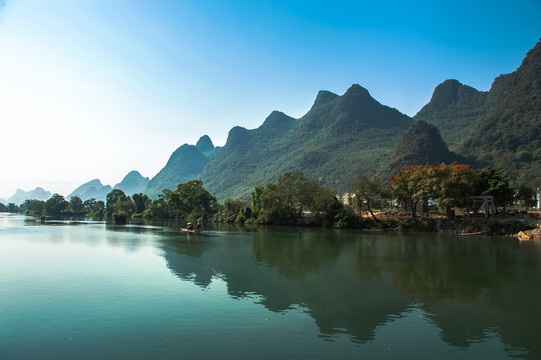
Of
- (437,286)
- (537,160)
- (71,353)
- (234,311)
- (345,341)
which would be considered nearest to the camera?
(71,353)

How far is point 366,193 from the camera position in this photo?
6500 centimetres

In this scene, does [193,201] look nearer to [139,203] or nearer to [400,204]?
[139,203]

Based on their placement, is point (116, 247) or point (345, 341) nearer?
point (345, 341)

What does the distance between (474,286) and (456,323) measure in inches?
288

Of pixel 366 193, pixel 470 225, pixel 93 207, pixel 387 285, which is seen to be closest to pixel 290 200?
pixel 366 193

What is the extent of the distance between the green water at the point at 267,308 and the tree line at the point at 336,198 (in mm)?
29786

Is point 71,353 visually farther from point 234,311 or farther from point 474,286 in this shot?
point 474,286

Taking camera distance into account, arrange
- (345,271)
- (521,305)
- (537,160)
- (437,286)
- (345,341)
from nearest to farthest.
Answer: (345,341) → (521,305) → (437,286) → (345,271) → (537,160)

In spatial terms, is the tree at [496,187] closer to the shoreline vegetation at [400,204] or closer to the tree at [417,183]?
the shoreline vegetation at [400,204]

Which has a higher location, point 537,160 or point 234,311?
point 537,160

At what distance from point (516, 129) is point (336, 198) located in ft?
401

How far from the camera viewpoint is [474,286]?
18.5 metres

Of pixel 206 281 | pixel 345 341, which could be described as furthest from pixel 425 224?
pixel 345 341

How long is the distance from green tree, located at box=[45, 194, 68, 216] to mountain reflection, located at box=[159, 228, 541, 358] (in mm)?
135003
